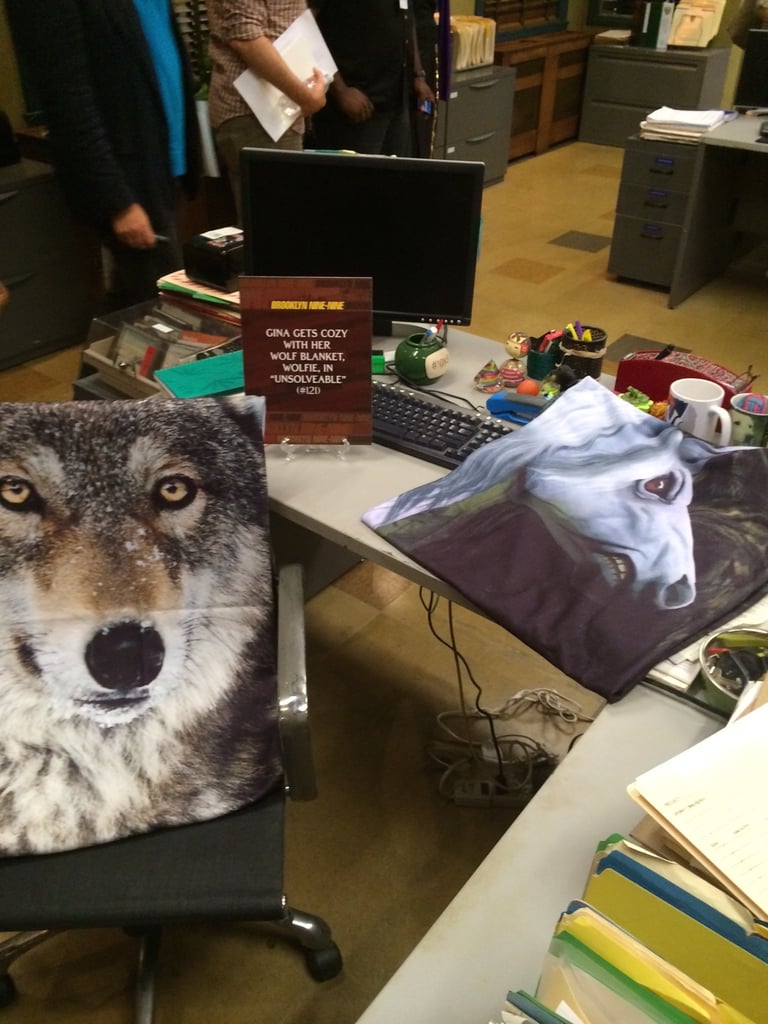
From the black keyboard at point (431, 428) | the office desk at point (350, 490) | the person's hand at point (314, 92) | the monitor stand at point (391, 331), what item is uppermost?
the person's hand at point (314, 92)

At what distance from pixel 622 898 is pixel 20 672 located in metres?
0.87

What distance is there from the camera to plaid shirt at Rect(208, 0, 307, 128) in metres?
2.29

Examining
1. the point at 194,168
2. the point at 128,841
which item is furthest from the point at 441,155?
the point at 128,841

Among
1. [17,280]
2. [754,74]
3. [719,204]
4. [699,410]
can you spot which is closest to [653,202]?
[719,204]

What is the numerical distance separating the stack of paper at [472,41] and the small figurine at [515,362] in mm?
3810

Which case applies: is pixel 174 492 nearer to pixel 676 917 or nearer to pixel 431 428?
pixel 431 428

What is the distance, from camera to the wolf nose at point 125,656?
1.16m

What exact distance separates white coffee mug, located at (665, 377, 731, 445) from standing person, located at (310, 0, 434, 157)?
203cm

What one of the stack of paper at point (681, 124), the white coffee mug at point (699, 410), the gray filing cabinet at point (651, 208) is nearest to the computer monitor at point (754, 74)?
the stack of paper at point (681, 124)

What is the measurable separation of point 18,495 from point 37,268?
233cm

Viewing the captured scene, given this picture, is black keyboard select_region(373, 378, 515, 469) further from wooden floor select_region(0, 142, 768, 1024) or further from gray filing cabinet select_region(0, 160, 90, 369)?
gray filing cabinet select_region(0, 160, 90, 369)

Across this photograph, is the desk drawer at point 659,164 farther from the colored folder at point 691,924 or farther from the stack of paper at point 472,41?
the colored folder at point 691,924

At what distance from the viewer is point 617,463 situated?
3.95 feet

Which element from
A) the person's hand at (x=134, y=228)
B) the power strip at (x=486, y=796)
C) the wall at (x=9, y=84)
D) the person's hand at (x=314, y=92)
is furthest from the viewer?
the wall at (x=9, y=84)
